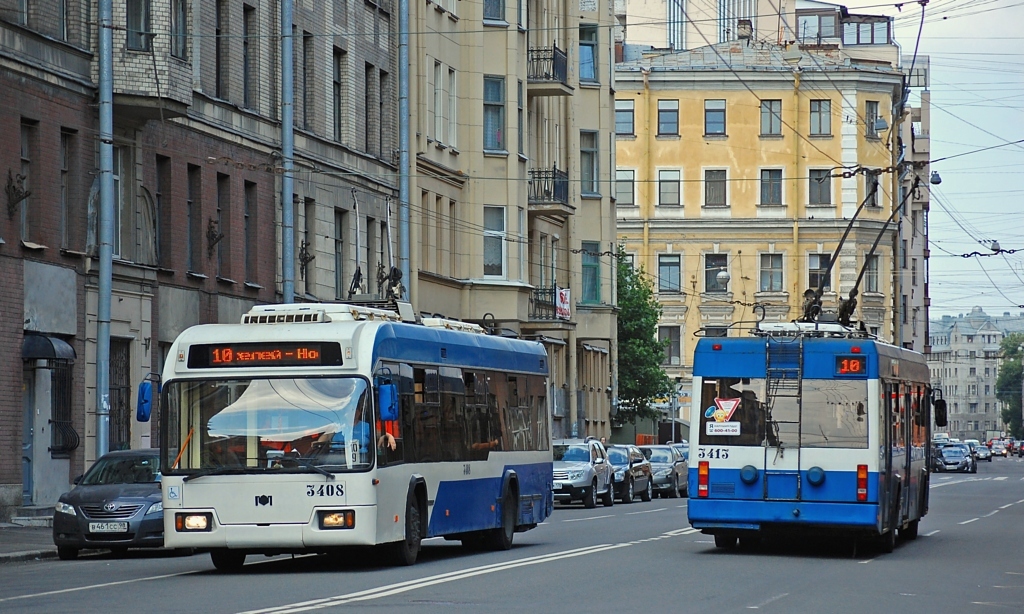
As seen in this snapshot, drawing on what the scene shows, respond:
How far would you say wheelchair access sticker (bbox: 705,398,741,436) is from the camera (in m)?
22.3

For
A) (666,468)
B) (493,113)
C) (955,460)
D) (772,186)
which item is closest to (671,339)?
(772,186)

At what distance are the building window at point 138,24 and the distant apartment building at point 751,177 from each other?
49983 mm

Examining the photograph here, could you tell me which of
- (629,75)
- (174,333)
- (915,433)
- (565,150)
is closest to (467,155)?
(565,150)

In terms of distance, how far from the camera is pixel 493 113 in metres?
51.3

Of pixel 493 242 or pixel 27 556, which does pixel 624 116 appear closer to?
pixel 493 242

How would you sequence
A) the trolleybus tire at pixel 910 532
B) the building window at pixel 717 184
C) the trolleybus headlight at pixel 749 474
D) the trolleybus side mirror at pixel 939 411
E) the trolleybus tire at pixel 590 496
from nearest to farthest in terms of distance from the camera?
the trolleybus headlight at pixel 749 474, the trolleybus tire at pixel 910 532, the trolleybus side mirror at pixel 939 411, the trolleybus tire at pixel 590 496, the building window at pixel 717 184

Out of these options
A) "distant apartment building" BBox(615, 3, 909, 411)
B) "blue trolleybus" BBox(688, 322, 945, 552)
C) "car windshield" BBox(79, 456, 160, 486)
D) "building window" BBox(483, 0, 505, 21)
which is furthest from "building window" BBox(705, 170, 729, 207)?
"blue trolleybus" BBox(688, 322, 945, 552)

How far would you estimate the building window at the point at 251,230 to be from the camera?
128ft

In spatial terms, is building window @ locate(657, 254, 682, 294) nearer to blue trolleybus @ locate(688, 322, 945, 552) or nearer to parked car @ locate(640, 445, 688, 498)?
parked car @ locate(640, 445, 688, 498)

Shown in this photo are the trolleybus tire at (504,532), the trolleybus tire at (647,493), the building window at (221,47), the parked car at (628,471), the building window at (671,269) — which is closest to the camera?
the trolleybus tire at (504,532)

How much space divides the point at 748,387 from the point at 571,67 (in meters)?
36.4

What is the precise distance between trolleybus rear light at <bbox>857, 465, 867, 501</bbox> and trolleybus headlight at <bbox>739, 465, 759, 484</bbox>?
45.4 inches

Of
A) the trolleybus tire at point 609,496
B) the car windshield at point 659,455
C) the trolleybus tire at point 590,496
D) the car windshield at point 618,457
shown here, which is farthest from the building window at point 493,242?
the trolleybus tire at point 590,496

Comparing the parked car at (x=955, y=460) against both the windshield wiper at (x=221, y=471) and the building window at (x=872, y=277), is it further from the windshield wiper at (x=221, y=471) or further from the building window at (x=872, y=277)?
the windshield wiper at (x=221, y=471)
